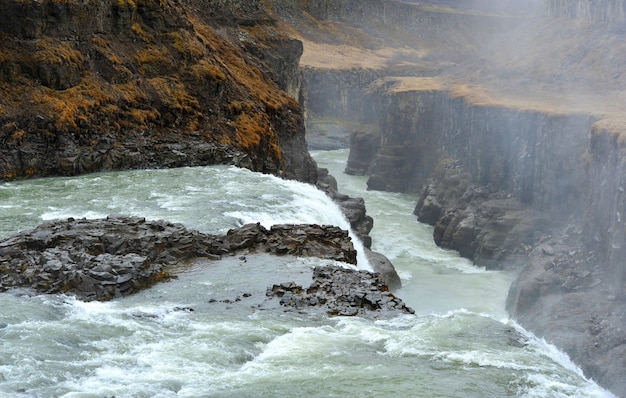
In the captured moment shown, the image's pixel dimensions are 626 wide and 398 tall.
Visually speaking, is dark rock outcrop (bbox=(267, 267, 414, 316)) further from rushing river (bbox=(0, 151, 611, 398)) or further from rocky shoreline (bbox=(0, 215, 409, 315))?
rushing river (bbox=(0, 151, 611, 398))

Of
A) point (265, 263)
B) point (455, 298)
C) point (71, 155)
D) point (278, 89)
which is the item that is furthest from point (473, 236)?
point (265, 263)

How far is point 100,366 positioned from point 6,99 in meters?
23.8

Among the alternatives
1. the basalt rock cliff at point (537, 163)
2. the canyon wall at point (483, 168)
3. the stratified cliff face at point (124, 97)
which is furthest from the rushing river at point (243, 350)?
the canyon wall at point (483, 168)

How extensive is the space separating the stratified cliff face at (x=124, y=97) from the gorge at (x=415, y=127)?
3.0 inches

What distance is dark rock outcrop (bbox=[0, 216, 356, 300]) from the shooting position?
22297mm

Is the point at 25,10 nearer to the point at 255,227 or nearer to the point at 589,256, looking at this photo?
the point at 255,227

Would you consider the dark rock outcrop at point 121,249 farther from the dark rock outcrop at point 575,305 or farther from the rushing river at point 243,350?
the dark rock outcrop at point 575,305

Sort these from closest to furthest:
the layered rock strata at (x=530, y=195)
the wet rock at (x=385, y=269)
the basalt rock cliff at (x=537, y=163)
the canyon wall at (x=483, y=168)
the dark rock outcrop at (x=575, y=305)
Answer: the dark rock outcrop at (x=575, y=305)
the layered rock strata at (x=530, y=195)
the wet rock at (x=385, y=269)
the basalt rock cliff at (x=537, y=163)
the canyon wall at (x=483, y=168)

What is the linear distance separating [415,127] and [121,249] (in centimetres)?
5734

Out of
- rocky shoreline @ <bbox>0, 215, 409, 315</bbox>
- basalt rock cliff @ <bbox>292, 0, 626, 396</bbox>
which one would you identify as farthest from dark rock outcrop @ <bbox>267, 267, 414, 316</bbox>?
basalt rock cliff @ <bbox>292, 0, 626, 396</bbox>

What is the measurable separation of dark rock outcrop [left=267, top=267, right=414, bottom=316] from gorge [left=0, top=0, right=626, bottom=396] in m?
13.1

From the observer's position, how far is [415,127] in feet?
261

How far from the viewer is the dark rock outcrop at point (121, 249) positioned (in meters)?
22.3

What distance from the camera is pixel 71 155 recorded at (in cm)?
3881
